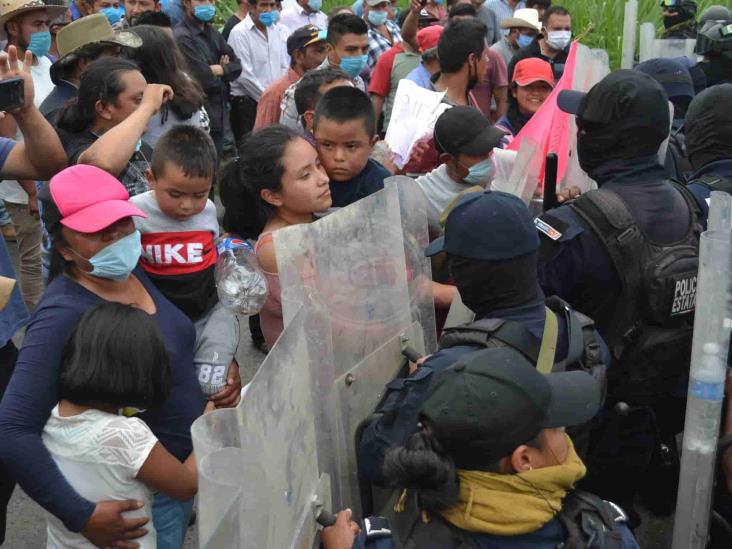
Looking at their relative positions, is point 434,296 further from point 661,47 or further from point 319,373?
point 661,47

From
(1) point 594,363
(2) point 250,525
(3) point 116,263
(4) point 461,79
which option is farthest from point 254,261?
(4) point 461,79

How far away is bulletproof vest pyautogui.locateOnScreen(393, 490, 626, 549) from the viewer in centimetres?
192

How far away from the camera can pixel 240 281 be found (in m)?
2.79

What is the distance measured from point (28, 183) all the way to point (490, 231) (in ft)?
13.0

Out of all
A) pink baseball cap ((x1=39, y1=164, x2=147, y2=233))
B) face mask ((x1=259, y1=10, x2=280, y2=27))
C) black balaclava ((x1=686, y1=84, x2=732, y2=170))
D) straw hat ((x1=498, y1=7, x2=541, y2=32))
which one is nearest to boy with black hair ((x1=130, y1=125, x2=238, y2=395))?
pink baseball cap ((x1=39, y1=164, x2=147, y2=233))

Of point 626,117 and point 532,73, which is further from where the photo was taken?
point 532,73

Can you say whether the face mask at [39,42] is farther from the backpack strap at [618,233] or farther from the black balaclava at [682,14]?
the black balaclava at [682,14]

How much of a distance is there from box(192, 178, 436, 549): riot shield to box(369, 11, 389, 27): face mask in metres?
5.94

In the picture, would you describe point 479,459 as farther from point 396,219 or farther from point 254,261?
point 254,261

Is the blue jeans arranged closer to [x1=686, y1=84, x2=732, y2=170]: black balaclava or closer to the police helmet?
[x1=686, y1=84, x2=732, y2=170]: black balaclava

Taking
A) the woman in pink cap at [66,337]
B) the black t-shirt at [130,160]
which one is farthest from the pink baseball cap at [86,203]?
the black t-shirt at [130,160]

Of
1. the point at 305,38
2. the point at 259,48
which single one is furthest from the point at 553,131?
the point at 259,48

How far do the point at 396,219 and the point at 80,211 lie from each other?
90 centimetres

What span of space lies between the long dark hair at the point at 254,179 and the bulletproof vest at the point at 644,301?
40.2 inches
